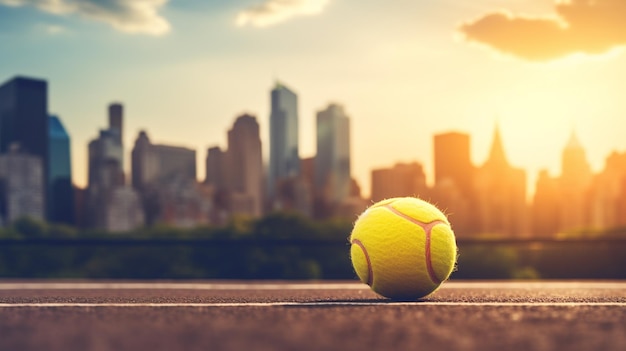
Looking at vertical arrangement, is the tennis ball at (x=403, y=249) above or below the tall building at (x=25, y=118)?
below

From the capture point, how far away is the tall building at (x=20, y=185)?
146125 millimetres

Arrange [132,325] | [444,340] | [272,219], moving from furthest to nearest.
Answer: [272,219] → [132,325] → [444,340]

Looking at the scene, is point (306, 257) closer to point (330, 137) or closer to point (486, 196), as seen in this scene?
point (330, 137)

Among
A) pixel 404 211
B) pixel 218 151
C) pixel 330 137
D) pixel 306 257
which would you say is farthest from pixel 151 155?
pixel 404 211

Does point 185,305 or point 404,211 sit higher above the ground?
point 404,211

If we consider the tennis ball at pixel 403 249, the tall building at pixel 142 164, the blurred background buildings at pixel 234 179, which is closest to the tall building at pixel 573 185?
the blurred background buildings at pixel 234 179

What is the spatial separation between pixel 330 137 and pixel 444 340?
527 feet

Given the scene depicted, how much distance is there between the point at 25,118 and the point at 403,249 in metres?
160

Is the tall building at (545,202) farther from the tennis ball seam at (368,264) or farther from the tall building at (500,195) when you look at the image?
the tennis ball seam at (368,264)

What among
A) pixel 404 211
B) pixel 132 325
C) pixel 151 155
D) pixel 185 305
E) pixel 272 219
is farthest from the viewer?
pixel 151 155

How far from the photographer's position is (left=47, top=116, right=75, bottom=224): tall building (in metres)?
138

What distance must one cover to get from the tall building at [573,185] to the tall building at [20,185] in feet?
351

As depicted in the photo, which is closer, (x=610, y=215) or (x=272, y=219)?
(x=272, y=219)

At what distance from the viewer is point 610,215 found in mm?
166125
